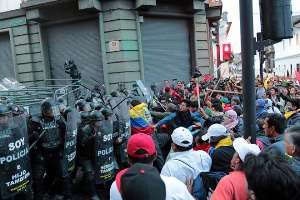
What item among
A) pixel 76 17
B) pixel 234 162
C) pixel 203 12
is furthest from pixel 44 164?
pixel 203 12

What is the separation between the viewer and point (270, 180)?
6.12ft

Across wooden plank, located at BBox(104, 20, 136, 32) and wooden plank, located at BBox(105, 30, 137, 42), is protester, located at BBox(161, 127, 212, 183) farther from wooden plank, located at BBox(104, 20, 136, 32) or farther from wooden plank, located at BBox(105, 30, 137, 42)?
wooden plank, located at BBox(104, 20, 136, 32)

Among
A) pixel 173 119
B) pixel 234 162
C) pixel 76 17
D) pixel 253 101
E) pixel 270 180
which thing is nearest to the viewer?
pixel 270 180

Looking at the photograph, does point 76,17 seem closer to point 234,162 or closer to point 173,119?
point 173,119

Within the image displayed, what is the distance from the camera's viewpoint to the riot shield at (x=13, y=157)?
3912 millimetres

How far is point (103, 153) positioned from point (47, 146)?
0.89m

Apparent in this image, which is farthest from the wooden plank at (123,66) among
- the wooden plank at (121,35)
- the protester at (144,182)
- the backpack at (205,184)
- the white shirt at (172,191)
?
the white shirt at (172,191)

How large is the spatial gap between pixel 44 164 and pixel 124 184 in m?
3.41

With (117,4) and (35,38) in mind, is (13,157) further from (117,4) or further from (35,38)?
(35,38)

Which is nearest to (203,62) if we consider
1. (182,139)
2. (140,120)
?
(140,120)

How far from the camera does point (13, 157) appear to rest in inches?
158

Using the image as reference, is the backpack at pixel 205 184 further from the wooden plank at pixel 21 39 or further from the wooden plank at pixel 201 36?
the wooden plank at pixel 21 39

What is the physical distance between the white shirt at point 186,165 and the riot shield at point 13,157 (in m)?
2.05

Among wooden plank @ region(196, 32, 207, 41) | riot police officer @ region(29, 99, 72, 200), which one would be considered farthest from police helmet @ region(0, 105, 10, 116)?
wooden plank @ region(196, 32, 207, 41)
